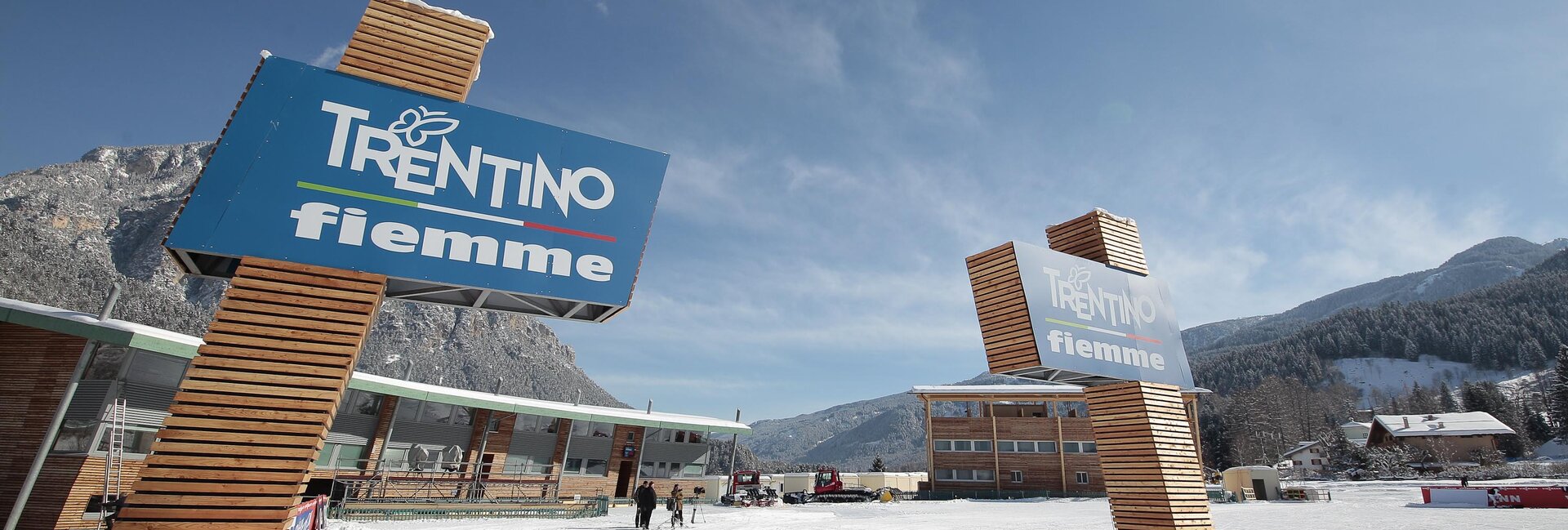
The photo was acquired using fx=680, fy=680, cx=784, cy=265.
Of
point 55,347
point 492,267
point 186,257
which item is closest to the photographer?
point 186,257

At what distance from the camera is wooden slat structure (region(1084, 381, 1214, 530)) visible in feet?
46.7

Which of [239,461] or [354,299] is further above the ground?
[354,299]

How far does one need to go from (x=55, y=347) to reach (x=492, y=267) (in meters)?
15.9

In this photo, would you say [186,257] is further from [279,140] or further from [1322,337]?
[1322,337]

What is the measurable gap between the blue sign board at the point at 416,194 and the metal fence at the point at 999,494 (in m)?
38.1

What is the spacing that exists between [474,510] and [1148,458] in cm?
2091

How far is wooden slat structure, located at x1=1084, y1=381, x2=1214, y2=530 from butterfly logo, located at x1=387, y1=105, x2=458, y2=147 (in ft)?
46.6

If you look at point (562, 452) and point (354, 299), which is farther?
point (562, 452)

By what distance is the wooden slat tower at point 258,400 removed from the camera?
22.6 ft

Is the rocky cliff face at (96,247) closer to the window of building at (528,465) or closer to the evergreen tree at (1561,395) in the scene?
the window of building at (528,465)

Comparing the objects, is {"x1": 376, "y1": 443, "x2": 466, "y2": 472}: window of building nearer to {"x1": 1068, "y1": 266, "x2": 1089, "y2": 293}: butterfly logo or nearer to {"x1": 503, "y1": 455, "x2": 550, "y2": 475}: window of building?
{"x1": 503, "y1": 455, "x2": 550, "y2": 475}: window of building

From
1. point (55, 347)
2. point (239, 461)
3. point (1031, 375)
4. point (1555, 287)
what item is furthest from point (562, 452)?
point (1555, 287)

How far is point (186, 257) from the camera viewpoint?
26.7 ft

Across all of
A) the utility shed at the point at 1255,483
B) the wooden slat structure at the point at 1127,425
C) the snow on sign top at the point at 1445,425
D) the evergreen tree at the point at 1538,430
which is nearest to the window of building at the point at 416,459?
the wooden slat structure at the point at 1127,425
